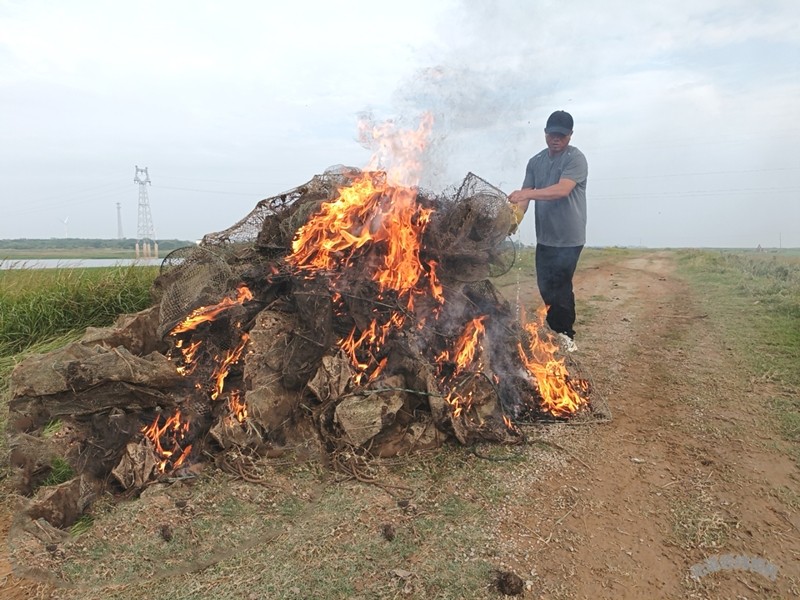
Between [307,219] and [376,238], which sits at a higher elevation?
[307,219]

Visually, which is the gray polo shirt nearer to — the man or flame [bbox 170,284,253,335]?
the man

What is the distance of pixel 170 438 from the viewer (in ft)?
13.8

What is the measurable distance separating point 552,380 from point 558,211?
2.28 m

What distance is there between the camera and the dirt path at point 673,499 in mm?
2994

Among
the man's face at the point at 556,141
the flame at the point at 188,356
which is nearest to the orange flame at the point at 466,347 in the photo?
the flame at the point at 188,356

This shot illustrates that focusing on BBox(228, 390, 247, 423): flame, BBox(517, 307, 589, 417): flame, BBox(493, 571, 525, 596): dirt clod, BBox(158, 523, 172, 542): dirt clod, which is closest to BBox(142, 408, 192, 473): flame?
BBox(228, 390, 247, 423): flame

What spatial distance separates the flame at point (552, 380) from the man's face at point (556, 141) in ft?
7.66

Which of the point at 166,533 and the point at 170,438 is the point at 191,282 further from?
the point at 166,533

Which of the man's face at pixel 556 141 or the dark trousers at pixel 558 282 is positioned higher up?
the man's face at pixel 556 141

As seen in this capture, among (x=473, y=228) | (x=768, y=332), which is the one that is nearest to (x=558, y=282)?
(x=473, y=228)

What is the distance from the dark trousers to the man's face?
123cm

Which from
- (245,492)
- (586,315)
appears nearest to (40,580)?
(245,492)

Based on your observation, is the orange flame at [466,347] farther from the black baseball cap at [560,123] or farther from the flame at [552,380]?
the black baseball cap at [560,123]

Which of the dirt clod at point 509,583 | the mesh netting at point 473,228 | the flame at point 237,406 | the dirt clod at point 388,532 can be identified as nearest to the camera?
the dirt clod at point 509,583
